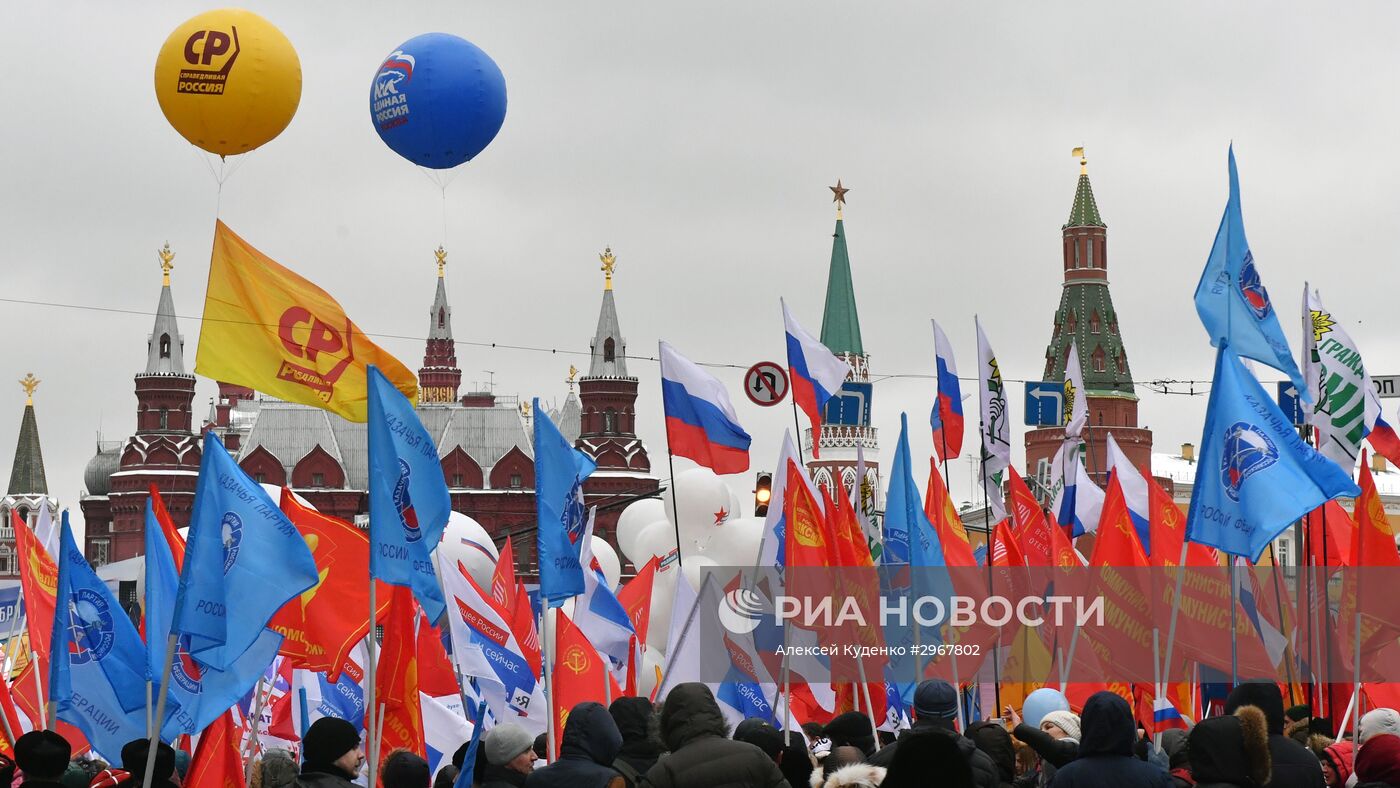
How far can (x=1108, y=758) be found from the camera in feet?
23.4

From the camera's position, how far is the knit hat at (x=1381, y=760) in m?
7.49

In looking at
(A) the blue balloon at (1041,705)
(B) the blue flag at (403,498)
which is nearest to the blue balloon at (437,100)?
(B) the blue flag at (403,498)

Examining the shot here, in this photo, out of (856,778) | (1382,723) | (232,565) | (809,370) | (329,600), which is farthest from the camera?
(809,370)

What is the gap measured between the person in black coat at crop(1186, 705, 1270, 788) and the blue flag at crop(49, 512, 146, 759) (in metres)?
7.64

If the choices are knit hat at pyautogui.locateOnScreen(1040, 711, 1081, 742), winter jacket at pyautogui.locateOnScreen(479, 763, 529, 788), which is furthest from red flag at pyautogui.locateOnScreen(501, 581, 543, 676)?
winter jacket at pyautogui.locateOnScreen(479, 763, 529, 788)

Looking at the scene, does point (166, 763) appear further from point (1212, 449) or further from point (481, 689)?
point (481, 689)

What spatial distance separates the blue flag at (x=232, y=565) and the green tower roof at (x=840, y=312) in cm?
9770

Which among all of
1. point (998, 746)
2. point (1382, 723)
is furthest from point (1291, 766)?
point (998, 746)

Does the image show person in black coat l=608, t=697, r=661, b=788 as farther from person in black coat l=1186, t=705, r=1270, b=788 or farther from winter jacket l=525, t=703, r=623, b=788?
person in black coat l=1186, t=705, r=1270, b=788

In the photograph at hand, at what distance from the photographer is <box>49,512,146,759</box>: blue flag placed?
1273 cm

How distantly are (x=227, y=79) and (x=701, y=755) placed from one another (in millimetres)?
10334

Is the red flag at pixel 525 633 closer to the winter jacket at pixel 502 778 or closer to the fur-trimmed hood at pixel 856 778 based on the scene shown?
the winter jacket at pixel 502 778

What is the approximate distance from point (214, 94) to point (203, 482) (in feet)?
20.8

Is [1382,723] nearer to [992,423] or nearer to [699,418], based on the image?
[699,418]
